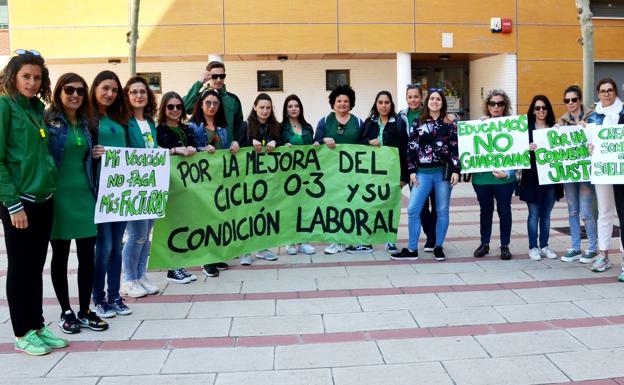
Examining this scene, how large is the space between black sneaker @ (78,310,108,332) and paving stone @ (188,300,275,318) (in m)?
0.73

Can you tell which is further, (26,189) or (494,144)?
(494,144)

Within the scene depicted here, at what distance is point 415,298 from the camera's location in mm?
5699

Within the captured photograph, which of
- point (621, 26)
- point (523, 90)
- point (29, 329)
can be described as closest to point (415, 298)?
point (29, 329)

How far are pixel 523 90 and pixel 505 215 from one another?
42.0ft

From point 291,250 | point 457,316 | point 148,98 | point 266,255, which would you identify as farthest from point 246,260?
point 457,316

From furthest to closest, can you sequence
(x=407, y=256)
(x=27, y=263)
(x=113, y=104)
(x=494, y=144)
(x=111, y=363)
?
(x=407, y=256)
(x=494, y=144)
(x=113, y=104)
(x=27, y=263)
(x=111, y=363)

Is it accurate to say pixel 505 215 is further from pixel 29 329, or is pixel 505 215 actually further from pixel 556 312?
pixel 29 329

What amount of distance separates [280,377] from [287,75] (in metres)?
17.0

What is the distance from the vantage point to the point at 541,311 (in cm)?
525

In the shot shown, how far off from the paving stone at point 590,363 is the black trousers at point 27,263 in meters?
3.61

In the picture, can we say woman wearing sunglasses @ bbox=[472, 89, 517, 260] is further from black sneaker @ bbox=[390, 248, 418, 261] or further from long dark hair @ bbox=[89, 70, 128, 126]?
long dark hair @ bbox=[89, 70, 128, 126]

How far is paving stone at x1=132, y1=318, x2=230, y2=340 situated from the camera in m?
4.83

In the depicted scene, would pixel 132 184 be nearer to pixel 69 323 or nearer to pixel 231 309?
pixel 69 323

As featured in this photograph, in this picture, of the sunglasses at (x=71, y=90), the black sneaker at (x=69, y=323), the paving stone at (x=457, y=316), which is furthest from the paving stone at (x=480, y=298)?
the sunglasses at (x=71, y=90)
